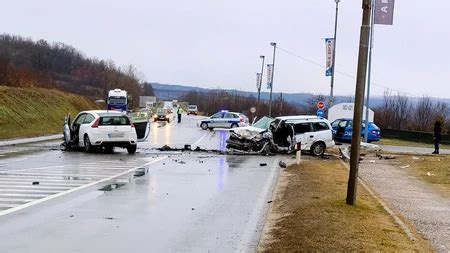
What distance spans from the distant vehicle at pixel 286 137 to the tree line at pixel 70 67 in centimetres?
8889

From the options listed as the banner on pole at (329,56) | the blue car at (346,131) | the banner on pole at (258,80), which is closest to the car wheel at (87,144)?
the blue car at (346,131)

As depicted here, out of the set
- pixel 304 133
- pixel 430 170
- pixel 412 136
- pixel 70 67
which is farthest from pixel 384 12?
pixel 70 67

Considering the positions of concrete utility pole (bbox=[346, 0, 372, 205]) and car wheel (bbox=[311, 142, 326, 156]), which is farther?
car wheel (bbox=[311, 142, 326, 156])

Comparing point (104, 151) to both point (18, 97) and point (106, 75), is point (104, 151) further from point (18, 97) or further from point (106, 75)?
point (106, 75)

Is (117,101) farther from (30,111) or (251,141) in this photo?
(251,141)

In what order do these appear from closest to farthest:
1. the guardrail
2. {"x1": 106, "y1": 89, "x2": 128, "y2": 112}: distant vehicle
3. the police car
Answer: the police car → the guardrail → {"x1": 106, "y1": 89, "x2": 128, "y2": 112}: distant vehicle

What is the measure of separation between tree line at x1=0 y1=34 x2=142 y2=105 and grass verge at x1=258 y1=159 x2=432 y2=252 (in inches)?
3987

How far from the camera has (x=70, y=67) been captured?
474ft

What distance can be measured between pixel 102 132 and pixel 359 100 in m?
13.3

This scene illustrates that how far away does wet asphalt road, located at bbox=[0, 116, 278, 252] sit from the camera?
742 cm

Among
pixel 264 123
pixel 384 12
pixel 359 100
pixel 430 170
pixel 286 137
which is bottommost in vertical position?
pixel 430 170

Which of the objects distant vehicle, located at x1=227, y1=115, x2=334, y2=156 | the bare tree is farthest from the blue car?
the bare tree

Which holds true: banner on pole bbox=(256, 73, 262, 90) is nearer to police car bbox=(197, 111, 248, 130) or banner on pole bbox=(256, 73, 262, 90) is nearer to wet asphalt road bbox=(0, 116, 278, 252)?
police car bbox=(197, 111, 248, 130)

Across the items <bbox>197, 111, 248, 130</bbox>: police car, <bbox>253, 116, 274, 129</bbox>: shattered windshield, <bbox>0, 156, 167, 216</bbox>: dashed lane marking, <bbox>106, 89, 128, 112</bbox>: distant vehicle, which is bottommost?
<bbox>0, 156, 167, 216</bbox>: dashed lane marking
